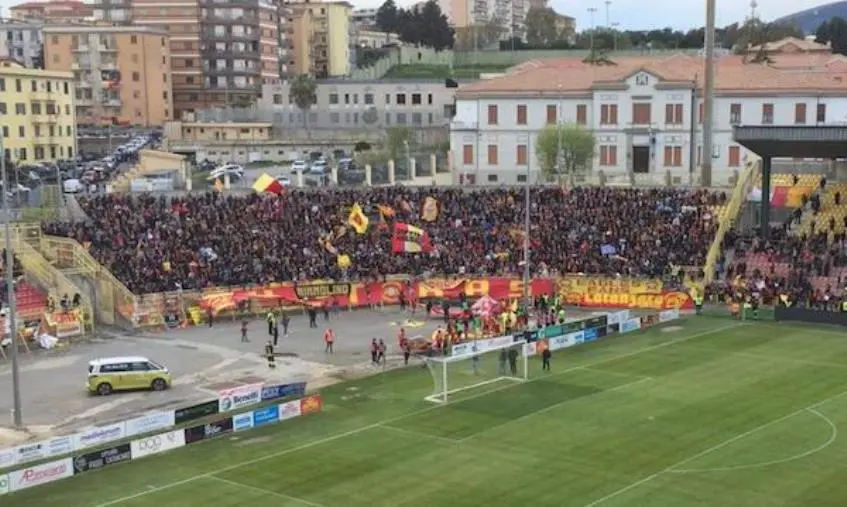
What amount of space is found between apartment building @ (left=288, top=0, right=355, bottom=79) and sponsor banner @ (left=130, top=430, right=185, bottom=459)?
146m

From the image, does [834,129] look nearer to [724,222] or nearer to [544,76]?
[724,222]

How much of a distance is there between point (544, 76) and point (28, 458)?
72.6 meters

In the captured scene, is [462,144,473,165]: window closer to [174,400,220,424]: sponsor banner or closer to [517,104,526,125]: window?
[517,104,526,125]: window

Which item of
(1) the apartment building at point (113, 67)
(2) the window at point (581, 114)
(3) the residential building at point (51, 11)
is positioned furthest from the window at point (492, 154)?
(3) the residential building at point (51, 11)

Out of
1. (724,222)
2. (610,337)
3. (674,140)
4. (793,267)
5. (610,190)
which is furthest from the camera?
(674,140)

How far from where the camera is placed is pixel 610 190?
74.8 metres

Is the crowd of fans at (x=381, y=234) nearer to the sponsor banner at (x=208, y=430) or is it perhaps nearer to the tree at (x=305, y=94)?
the sponsor banner at (x=208, y=430)

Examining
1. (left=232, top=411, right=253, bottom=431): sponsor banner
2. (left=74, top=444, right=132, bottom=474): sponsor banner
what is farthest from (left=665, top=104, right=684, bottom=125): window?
(left=74, top=444, right=132, bottom=474): sponsor banner

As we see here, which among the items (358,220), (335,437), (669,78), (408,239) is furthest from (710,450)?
(669,78)

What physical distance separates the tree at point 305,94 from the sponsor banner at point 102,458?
101271mm

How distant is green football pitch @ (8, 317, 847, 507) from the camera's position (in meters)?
28.8

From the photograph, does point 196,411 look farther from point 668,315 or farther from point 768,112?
point 768,112

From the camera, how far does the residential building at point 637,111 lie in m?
88.2

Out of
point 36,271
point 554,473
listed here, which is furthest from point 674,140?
point 554,473
